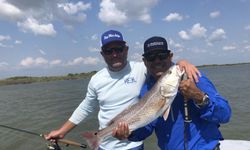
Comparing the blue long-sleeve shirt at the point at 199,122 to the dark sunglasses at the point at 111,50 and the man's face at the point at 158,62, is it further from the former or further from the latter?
the dark sunglasses at the point at 111,50

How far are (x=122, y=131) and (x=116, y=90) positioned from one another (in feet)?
4.16

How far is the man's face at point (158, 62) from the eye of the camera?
13.7ft

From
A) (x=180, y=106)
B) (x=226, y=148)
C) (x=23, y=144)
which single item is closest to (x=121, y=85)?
(x=180, y=106)

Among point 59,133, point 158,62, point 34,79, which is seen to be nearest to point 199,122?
point 158,62

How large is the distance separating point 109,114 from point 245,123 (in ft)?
46.7

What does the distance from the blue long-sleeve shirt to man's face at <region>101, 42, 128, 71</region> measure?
66.2 inches

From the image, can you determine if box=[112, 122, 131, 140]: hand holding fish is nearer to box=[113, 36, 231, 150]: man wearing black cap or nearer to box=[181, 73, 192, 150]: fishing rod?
box=[113, 36, 231, 150]: man wearing black cap

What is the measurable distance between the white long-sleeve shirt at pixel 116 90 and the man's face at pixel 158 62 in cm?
143

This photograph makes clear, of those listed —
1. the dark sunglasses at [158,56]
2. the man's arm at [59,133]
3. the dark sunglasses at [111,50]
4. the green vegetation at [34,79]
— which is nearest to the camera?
the dark sunglasses at [158,56]

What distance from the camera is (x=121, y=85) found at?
568 cm

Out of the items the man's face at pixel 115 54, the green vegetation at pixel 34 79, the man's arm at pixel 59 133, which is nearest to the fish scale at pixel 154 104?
the man's face at pixel 115 54

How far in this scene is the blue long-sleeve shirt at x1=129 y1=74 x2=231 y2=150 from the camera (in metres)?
3.83

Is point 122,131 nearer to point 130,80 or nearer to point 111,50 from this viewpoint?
point 130,80

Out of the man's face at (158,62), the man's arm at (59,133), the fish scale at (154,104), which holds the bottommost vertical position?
the man's arm at (59,133)
